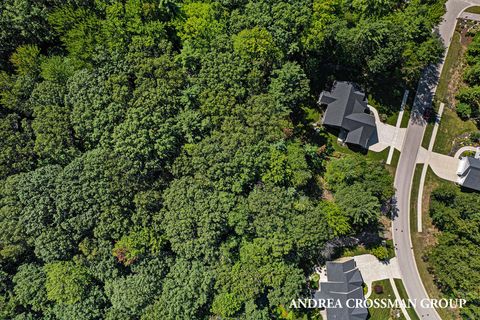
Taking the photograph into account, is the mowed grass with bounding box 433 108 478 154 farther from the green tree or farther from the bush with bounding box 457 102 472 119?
the green tree

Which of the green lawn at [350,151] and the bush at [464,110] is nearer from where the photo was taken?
the bush at [464,110]

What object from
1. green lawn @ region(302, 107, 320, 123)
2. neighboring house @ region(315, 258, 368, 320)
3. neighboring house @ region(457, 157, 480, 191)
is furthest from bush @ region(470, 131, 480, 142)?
neighboring house @ region(315, 258, 368, 320)

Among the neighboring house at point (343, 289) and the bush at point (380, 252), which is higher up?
the bush at point (380, 252)

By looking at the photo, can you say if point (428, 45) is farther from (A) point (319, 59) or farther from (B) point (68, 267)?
(B) point (68, 267)

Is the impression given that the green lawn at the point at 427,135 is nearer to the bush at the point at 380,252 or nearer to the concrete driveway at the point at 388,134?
the concrete driveway at the point at 388,134

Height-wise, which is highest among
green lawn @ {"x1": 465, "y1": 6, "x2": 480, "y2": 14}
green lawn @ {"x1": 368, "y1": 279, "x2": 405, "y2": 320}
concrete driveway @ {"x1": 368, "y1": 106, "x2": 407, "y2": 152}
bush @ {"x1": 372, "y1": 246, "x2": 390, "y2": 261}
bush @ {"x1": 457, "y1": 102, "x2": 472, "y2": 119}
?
green lawn @ {"x1": 465, "y1": 6, "x2": 480, "y2": 14}

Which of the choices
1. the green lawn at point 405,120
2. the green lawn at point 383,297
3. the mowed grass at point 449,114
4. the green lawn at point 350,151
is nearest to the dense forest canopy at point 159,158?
the green lawn at point 350,151
